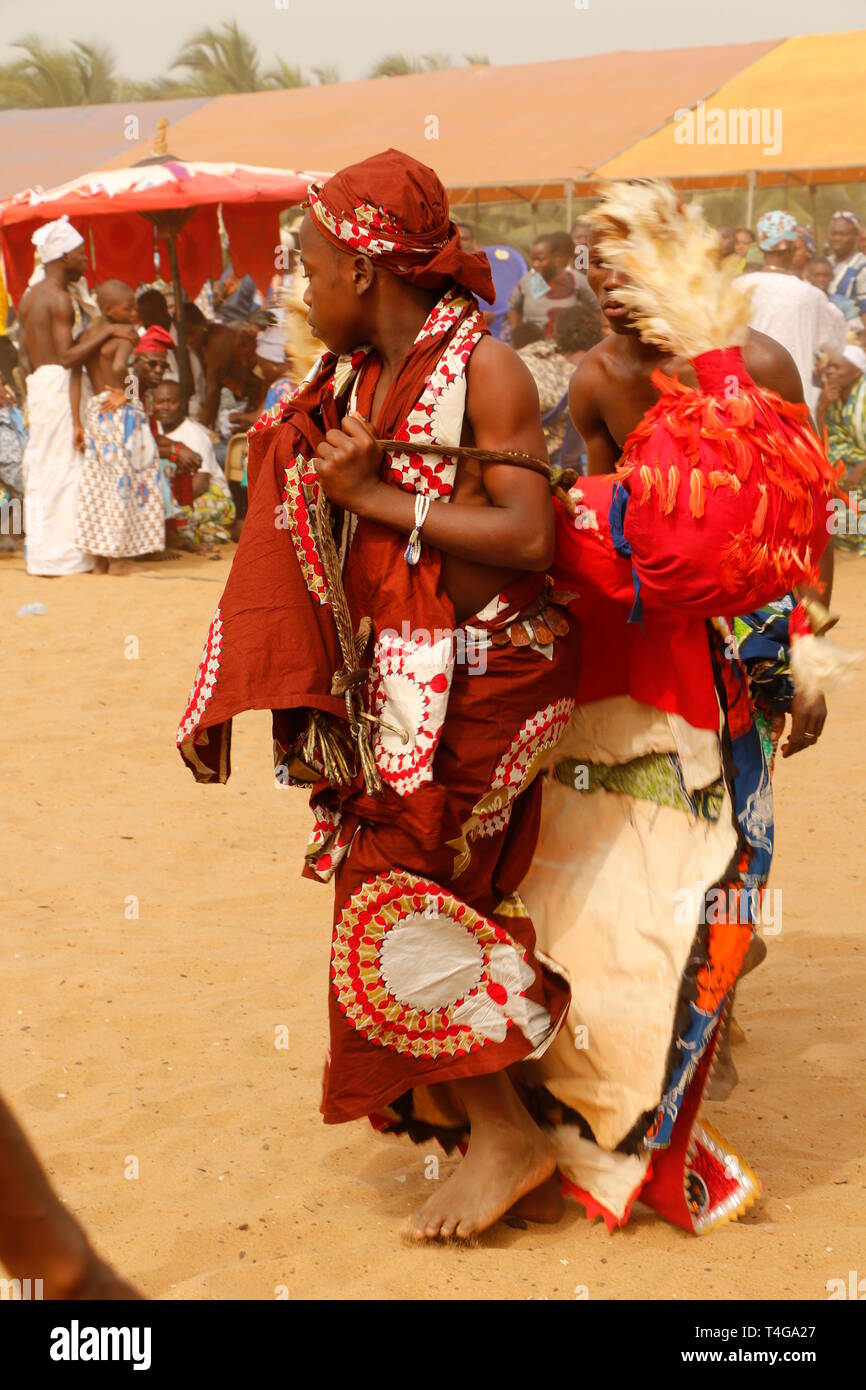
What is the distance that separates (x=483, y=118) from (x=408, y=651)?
1830cm

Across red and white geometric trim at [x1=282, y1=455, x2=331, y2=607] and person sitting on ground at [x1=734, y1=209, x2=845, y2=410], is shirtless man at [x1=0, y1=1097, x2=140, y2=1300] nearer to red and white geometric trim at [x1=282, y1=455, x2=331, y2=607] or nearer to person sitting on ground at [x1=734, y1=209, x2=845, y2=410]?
red and white geometric trim at [x1=282, y1=455, x2=331, y2=607]

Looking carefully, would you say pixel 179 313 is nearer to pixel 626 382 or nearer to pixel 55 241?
pixel 55 241

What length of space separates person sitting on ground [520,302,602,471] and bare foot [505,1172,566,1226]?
8.72 metres

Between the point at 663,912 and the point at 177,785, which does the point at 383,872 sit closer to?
the point at 663,912

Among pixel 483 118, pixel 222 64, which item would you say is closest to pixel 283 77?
pixel 222 64

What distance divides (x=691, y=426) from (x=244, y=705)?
3.20 feet

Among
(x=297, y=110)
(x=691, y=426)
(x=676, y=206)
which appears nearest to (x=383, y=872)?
(x=691, y=426)

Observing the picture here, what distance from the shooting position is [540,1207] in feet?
10.7

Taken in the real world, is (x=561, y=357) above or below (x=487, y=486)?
below

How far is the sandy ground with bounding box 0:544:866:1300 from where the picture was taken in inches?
122

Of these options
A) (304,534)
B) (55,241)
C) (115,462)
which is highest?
(55,241)

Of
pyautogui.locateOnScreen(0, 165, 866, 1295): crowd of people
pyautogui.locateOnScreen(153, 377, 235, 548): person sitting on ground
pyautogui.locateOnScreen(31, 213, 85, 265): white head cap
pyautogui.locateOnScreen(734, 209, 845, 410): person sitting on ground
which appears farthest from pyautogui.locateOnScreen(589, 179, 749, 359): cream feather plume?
pyautogui.locateOnScreen(153, 377, 235, 548): person sitting on ground

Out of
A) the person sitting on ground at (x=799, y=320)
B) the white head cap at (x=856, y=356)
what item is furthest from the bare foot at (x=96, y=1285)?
the white head cap at (x=856, y=356)

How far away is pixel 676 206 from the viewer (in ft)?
9.98
